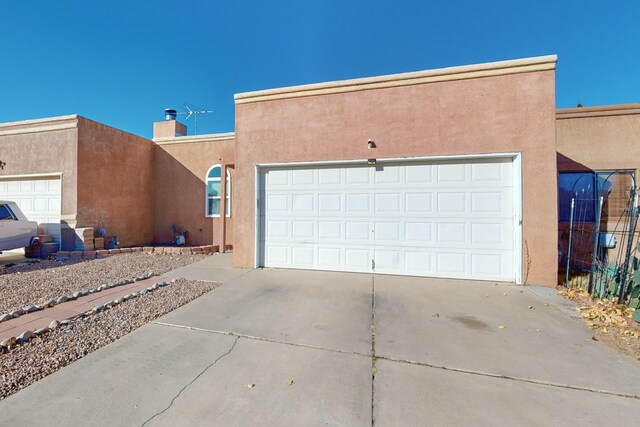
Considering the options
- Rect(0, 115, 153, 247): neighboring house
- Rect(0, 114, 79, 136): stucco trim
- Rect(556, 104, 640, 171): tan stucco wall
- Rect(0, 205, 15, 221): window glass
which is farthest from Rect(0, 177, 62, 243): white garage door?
Rect(556, 104, 640, 171): tan stucco wall

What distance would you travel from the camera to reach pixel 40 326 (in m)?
3.27

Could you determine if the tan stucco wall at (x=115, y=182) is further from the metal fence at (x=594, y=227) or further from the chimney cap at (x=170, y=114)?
the metal fence at (x=594, y=227)

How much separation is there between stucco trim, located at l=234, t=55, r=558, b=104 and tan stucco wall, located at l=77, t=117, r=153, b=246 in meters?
6.23

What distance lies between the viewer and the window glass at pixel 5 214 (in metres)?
7.18

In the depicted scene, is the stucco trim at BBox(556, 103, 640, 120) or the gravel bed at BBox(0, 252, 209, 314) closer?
the gravel bed at BBox(0, 252, 209, 314)

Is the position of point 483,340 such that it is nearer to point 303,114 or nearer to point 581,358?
point 581,358

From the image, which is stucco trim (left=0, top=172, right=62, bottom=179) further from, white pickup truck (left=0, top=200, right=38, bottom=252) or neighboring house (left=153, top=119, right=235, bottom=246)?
neighboring house (left=153, top=119, right=235, bottom=246)

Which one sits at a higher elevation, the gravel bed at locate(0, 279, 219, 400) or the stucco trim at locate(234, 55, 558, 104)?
the stucco trim at locate(234, 55, 558, 104)

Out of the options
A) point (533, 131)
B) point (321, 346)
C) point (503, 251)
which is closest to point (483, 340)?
point (321, 346)

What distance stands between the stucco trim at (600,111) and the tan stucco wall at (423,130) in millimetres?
2766

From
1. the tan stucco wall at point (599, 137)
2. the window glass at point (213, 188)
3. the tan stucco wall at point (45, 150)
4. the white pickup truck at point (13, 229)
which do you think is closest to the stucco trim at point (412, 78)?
the tan stucco wall at point (599, 137)

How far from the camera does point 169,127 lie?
12.2 metres

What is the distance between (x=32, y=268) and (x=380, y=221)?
8.52 m

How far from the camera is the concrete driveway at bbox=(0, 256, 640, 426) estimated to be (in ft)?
6.51
